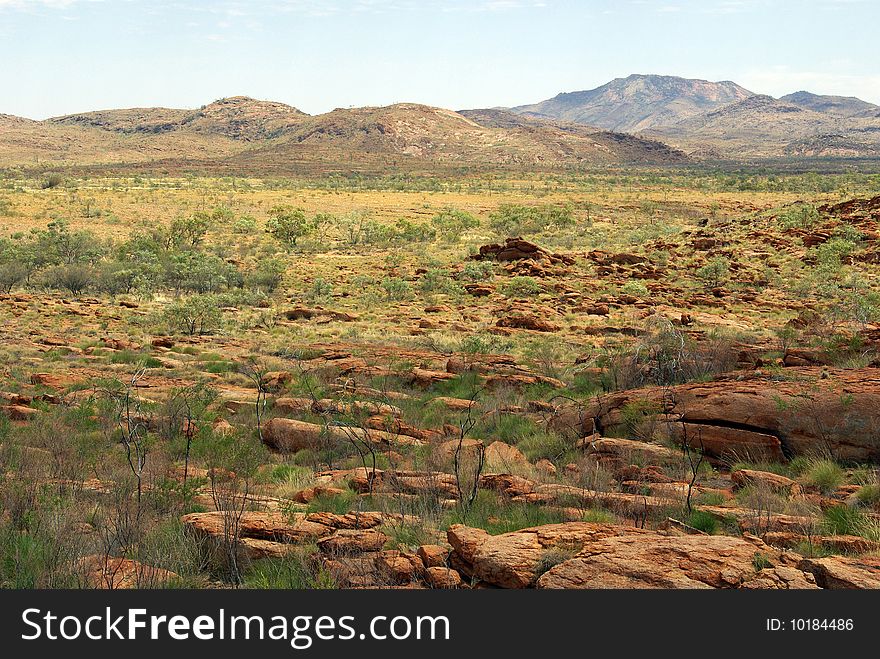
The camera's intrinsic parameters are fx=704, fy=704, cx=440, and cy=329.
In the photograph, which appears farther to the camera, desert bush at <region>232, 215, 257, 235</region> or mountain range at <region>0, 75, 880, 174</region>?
mountain range at <region>0, 75, 880, 174</region>

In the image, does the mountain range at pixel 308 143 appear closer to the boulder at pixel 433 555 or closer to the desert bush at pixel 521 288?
the desert bush at pixel 521 288

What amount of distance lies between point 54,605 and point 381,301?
1926cm

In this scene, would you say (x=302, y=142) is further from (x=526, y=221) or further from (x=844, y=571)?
(x=844, y=571)

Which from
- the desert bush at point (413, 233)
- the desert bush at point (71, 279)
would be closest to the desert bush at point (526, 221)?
the desert bush at point (413, 233)

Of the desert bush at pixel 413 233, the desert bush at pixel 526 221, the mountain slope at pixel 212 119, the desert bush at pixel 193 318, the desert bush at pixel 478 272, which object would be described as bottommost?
the desert bush at pixel 193 318

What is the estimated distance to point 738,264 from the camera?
26.4 metres

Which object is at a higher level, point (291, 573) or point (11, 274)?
point (11, 274)

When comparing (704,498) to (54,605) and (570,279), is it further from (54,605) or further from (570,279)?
(570,279)

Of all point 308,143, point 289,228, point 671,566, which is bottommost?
point 671,566

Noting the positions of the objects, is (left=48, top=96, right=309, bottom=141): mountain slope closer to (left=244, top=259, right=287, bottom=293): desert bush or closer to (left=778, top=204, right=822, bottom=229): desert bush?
(left=244, top=259, right=287, bottom=293): desert bush

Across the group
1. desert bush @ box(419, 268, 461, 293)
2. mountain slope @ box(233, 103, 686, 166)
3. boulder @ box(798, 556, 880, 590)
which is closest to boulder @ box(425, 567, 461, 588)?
boulder @ box(798, 556, 880, 590)

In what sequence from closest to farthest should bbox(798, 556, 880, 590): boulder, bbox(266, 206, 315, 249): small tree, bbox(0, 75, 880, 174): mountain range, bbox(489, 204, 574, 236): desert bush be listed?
1. bbox(798, 556, 880, 590): boulder
2. bbox(266, 206, 315, 249): small tree
3. bbox(489, 204, 574, 236): desert bush
4. bbox(0, 75, 880, 174): mountain range

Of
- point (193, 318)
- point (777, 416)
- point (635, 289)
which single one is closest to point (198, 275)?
point (193, 318)

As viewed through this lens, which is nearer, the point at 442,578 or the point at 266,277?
the point at 442,578
